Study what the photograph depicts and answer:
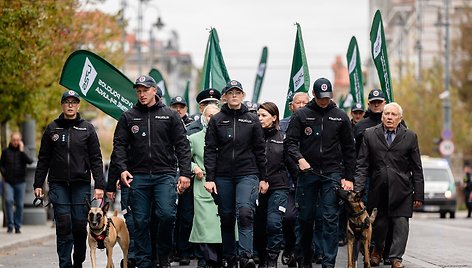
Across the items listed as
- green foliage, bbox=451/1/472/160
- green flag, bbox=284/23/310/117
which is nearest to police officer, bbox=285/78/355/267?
green flag, bbox=284/23/310/117

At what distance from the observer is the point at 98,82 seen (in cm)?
1591

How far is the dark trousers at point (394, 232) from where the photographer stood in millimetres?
14508

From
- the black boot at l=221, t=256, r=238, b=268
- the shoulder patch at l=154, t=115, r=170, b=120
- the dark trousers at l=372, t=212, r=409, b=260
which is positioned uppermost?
the shoulder patch at l=154, t=115, r=170, b=120

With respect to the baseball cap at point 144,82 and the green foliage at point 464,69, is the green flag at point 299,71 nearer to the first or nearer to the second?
the baseball cap at point 144,82

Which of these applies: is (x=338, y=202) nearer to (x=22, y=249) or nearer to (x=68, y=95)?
(x=68, y=95)

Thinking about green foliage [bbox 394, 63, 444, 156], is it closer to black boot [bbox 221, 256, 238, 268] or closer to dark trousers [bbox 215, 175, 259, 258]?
black boot [bbox 221, 256, 238, 268]

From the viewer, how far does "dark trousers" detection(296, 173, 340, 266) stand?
13891 millimetres

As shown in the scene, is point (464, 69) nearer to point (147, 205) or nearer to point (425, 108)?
point (425, 108)

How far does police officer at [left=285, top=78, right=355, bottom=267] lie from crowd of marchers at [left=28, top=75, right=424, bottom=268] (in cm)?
1

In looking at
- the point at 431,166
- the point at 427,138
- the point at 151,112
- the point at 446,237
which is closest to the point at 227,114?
the point at 151,112

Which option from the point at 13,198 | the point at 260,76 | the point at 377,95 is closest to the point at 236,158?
the point at 377,95

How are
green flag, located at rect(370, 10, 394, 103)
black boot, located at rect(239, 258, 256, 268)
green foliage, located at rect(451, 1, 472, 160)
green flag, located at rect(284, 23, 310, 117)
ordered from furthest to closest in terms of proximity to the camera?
green foliage, located at rect(451, 1, 472, 160) → green flag, located at rect(370, 10, 394, 103) → green flag, located at rect(284, 23, 310, 117) → black boot, located at rect(239, 258, 256, 268)

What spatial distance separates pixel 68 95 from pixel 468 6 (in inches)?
2494

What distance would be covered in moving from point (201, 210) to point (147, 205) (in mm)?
1761
